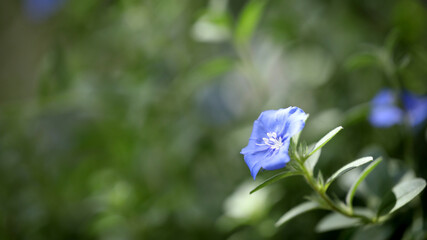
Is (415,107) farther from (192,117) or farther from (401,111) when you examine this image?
(192,117)

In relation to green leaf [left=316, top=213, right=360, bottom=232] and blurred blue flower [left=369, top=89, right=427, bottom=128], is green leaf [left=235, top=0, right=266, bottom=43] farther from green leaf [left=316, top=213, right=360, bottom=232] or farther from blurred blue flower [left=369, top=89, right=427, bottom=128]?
green leaf [left=316, top=213, right=360, bottom=232]

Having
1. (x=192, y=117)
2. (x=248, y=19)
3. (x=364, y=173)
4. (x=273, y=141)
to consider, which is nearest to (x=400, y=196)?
(x=364, y=173)

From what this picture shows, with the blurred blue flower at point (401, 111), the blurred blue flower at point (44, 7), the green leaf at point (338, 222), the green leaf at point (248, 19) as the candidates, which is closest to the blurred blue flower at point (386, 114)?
the blurred blue flower at point (401, 111)

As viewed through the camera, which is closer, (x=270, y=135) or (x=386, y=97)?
(x=270, y=135)

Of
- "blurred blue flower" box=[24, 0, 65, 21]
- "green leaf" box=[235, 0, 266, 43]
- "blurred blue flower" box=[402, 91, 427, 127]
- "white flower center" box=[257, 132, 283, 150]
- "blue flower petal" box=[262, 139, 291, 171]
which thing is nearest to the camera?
"blue flower petal" box=[262, 139, 291, 171]

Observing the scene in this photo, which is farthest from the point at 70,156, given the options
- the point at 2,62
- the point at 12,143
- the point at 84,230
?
the point at 2,62

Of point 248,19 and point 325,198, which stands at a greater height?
point 248,19

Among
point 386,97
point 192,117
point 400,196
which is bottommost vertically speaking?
point 400,196

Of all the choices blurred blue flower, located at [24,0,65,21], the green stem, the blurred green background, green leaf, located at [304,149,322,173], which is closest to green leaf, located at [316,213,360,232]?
the green stem
